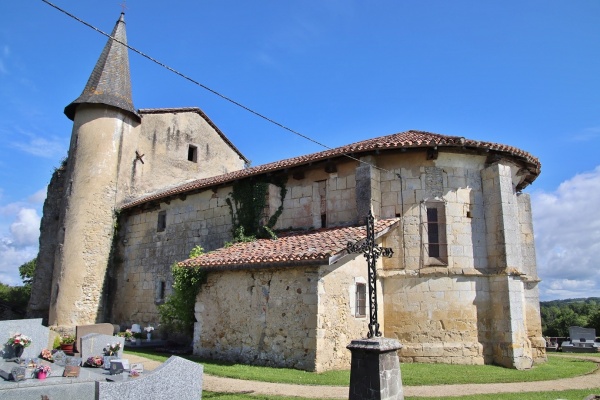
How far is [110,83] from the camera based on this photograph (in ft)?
70.8

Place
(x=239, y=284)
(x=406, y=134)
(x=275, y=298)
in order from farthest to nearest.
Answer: (x=406, y=134), (x=239, y=284), (x=275, y=298)

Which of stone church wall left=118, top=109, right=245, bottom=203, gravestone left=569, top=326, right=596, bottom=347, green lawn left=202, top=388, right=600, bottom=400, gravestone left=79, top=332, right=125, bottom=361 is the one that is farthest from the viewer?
stone church wall left=118, top=109, right=245, bottom=203

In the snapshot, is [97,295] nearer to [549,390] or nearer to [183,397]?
[183,397]

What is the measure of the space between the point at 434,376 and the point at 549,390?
233cm

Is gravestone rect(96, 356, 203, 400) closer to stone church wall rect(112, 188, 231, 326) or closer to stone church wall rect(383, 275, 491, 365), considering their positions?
stone church wall rect(383, 275, 491, 365)

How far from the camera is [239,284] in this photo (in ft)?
42.3

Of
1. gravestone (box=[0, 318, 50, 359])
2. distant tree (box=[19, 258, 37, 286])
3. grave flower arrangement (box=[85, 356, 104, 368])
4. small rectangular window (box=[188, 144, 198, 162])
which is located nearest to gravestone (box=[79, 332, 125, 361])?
gravestone (box=[0, 318, 50, 359])

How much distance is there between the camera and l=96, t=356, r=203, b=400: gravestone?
617 centimetres

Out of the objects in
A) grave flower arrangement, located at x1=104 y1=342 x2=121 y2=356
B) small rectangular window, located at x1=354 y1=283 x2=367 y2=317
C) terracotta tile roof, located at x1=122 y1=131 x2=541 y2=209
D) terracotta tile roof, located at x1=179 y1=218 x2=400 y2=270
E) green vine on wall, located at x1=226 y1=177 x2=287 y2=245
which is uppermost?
terracotta tile roof, located at x1=122 y1=131 x2=541 y2=209

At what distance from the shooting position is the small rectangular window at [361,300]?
40.7 feet

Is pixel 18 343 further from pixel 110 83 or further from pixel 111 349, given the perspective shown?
pixel 110 83

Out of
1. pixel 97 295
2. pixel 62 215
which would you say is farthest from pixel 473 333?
pixel 62 215

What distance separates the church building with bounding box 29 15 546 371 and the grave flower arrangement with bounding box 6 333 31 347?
17.2 feet

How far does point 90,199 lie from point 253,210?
855cm
